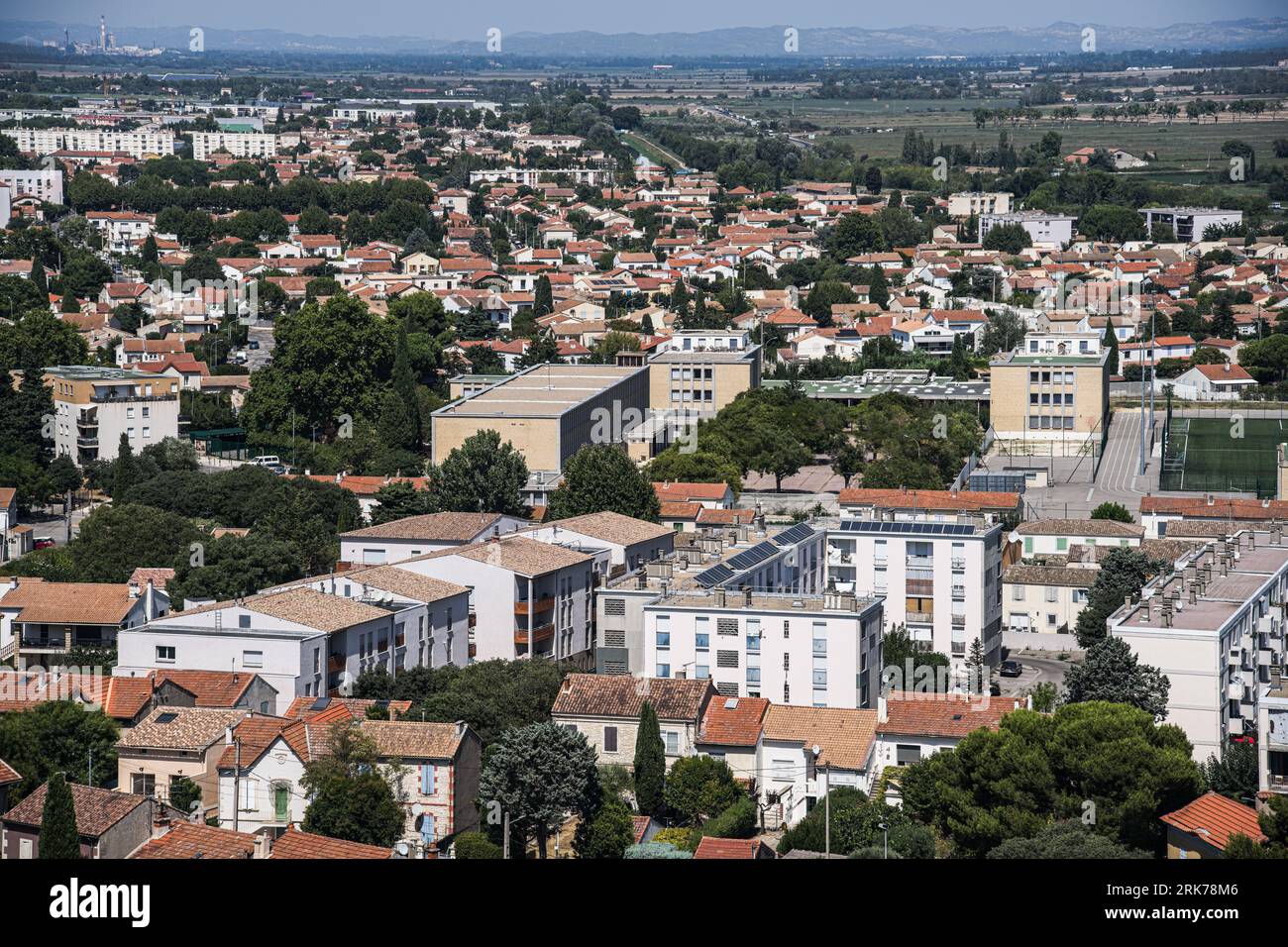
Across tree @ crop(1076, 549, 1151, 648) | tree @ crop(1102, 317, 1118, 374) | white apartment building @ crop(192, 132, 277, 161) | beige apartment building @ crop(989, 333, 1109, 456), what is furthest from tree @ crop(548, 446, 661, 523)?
white apartment building @ crop(192, 132, 277, 161)

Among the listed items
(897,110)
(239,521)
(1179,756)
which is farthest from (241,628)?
(897,110)

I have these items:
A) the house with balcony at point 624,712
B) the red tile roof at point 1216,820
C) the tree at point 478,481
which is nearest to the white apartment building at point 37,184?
the tree at point 478,481

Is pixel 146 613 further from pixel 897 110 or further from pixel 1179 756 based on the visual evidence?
pixel 897 110

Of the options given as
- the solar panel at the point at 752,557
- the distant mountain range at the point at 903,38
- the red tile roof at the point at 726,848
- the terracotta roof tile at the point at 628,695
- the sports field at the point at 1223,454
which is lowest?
the sports field at the point at 1223,454

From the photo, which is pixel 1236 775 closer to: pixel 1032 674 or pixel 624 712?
pixel 624 712

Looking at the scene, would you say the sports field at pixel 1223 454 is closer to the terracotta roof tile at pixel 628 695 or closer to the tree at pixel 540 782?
the terracotta roof tile at pixel 628 695
